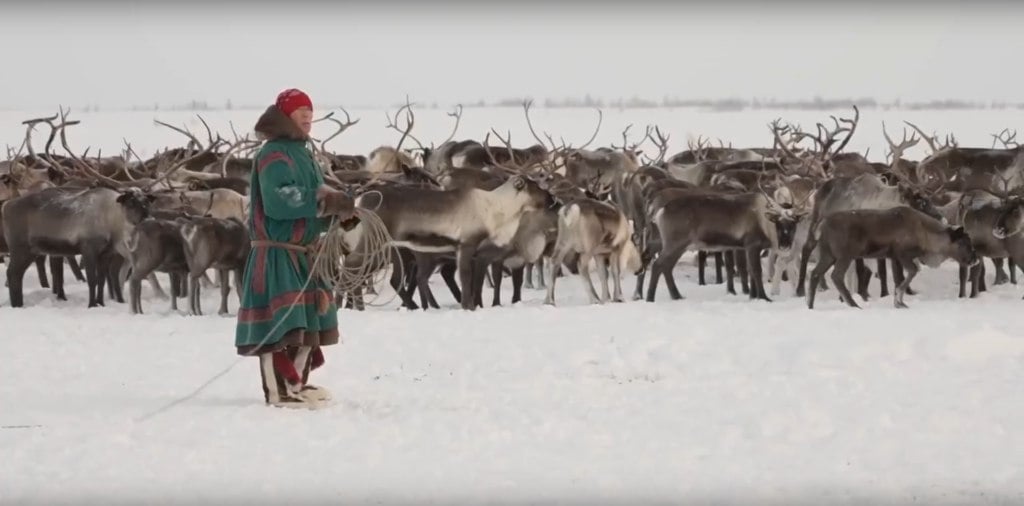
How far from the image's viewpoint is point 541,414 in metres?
6.51

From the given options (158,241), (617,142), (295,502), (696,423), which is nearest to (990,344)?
(696,423)

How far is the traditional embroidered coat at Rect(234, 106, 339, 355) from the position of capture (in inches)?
259

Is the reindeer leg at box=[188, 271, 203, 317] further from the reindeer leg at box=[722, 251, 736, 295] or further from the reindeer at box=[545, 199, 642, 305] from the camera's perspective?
the reindeer leg at box=[722, 251, 736, 295]

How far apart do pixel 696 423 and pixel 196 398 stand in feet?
8.01

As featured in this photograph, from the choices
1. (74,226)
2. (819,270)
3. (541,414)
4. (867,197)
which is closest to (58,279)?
(74,226)

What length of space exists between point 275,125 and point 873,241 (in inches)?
288

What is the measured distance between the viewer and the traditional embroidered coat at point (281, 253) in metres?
6.57

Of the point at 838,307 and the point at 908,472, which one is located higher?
the point at 908,472

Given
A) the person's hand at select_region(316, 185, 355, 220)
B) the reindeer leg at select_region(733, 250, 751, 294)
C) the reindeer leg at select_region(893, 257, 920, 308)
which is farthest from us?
the reindeer leg at select_region(733, 250, 751, 294)

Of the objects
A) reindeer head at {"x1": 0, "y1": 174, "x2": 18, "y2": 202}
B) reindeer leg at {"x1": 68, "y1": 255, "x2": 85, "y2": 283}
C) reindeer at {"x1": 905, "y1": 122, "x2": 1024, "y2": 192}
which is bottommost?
reindeer leg at {"x1": 68, "y1": 255, "x2": 85, "y2": 283}

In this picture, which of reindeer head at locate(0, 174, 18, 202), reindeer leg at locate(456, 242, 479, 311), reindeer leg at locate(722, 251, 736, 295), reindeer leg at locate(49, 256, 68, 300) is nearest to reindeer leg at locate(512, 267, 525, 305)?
reindeer leg at locate(456, 242, 479, 311)

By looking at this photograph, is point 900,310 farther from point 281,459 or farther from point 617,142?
point 617,142

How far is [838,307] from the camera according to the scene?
40.9 ft

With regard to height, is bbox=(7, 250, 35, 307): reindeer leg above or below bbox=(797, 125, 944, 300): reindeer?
below
